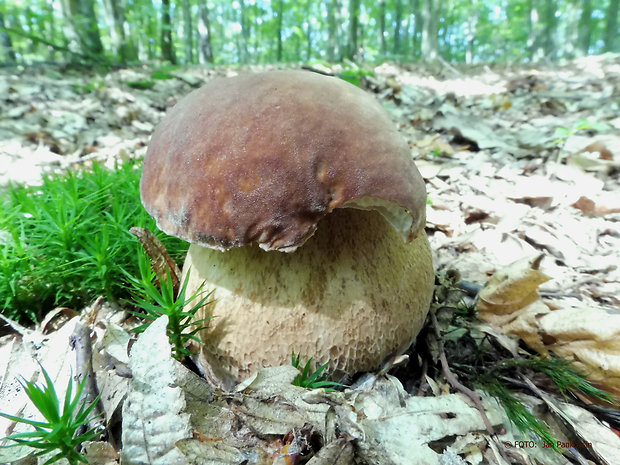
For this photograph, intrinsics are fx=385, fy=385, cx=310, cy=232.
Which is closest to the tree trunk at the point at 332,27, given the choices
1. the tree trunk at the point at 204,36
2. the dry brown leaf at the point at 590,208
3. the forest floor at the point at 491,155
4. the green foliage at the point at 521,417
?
the tree trunk at the point at 204,36

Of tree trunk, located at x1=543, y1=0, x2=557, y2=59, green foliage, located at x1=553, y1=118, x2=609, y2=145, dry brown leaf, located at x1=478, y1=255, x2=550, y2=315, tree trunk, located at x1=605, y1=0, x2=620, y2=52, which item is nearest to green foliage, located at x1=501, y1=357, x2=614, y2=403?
dry brown leaf, located at x1=478, y1=255, x2=550, y2=315

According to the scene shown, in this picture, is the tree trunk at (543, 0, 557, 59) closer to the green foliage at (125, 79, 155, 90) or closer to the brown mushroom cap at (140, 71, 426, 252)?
the green foliage at (125, 79, 155, 90)

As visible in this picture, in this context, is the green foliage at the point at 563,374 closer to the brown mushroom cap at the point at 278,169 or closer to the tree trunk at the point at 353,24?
the brown mushroom cap at the point at 278,169

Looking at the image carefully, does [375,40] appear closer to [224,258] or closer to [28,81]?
[28,81]

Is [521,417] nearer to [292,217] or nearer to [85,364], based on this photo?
[292,217]

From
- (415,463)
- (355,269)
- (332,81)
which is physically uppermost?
(332,81)

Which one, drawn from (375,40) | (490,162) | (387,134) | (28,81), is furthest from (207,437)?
(375,40)

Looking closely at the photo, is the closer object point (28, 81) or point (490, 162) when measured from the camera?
point (490, 162)

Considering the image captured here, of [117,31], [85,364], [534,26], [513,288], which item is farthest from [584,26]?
[85,364]
